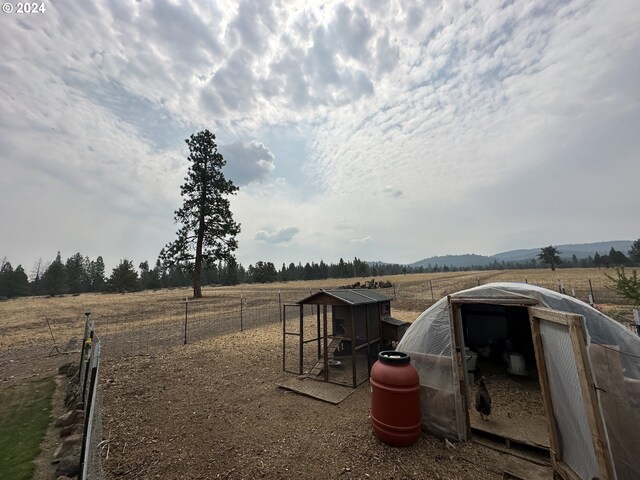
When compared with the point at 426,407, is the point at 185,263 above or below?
above

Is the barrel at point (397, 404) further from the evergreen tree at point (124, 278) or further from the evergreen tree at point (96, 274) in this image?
the evergreen tree at point (96, 274)

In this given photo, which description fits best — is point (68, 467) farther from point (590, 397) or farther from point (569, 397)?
point (569, 397)

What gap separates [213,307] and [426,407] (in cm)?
2340

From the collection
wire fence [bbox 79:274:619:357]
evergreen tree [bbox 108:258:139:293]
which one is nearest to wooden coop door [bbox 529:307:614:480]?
wire fence [bbox 79:274:619:357]

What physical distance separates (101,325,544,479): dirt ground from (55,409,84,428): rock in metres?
0.49

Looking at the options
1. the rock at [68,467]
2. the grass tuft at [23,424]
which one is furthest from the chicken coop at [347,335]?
the grass tuft at [23,424]

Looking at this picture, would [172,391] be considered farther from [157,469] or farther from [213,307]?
[213,307]

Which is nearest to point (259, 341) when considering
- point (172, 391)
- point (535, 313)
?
point (172, 391)

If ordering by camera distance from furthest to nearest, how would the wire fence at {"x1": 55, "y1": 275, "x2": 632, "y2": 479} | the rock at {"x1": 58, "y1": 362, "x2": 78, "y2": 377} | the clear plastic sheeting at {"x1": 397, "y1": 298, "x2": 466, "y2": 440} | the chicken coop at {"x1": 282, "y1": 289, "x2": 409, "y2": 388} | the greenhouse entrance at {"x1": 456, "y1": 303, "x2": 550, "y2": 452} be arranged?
1. the rock at {"x1": 58, "y1": 362, "x2": 78, "y2": 377}
2. the chicken coop at {"x1": 282, "y1": 289, "x2": 409, "y2": 388}
3. the wire fence at {"x1": 55, "y1": 275, "x2": 632, "y2": 479}
4. the greenhouse entrance at {"x1": 456, "y1": 303, "x2": 550, "y2": 452}
5. the clear plastic sheeting at {"x1": 397, "y1": 298, "x2": 466, "y2": 440}

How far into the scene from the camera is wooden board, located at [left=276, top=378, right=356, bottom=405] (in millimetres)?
7820

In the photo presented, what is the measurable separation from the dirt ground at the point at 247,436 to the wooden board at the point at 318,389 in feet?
0.58

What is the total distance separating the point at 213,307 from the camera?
26.0 m

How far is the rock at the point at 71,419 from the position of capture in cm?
675

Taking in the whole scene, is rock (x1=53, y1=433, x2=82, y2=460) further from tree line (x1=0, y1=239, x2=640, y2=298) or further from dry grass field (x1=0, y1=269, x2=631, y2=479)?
tree line (x1=0, y1=239, x2=640, y2=298)
